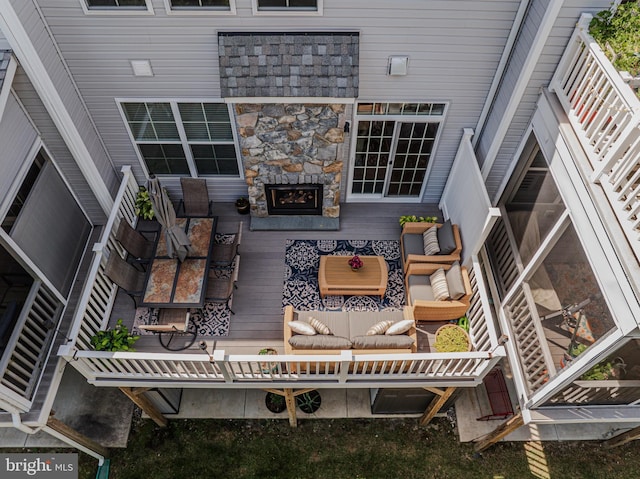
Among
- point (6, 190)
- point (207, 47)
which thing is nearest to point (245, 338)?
point (6, 190)

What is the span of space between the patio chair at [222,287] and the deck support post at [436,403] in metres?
4.41

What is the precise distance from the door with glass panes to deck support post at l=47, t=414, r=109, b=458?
767 centimetres

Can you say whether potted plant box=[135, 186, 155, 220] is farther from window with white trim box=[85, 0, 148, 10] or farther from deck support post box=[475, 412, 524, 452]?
deck support post box=[475, 412, 524, 452]

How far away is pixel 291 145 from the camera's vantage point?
28.8 ft

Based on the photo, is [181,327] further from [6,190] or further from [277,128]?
[277,128]

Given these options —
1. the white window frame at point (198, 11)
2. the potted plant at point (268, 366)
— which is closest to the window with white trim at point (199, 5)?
the white window frame at point (198, 11)

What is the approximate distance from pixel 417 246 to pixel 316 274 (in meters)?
2.34

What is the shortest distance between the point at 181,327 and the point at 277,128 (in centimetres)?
432

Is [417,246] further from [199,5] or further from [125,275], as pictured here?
[199,5]

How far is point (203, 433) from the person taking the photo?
382 inches

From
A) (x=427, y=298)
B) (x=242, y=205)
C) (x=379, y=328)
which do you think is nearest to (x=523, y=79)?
(x=427, y=298)

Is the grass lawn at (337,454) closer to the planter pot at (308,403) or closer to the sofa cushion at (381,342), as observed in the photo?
the planter pot at (308,403)

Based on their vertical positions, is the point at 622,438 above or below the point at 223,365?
below

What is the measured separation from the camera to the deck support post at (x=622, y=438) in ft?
29.0
